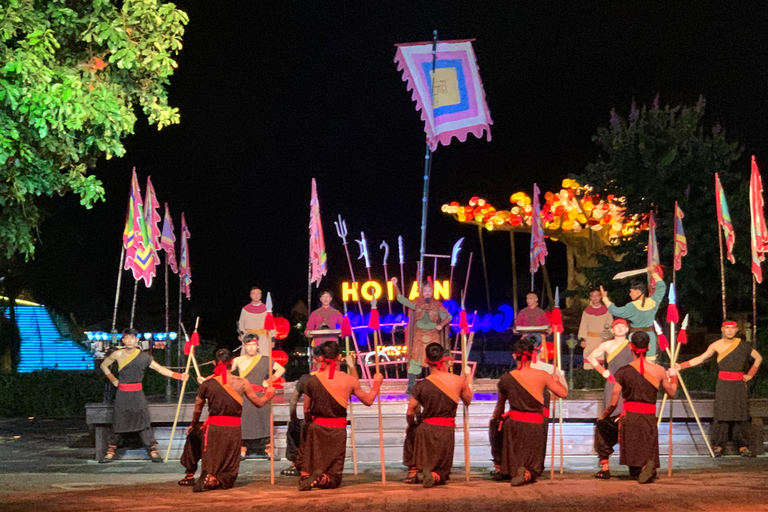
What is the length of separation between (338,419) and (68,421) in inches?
378

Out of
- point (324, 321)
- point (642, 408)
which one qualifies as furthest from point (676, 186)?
point (642, 408)

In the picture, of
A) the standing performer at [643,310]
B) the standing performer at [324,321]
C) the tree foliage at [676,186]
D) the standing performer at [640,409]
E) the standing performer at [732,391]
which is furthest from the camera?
the tree foliage at [676,186]

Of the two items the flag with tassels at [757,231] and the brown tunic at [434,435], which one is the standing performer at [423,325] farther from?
the brown tunic at [434,435]

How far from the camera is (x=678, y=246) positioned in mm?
13688

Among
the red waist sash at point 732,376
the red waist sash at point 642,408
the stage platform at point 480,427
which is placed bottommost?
the stage platform at point 480,427

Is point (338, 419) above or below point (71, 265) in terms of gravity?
below

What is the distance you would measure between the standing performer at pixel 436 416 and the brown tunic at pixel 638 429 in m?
1.55

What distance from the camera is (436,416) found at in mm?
9219

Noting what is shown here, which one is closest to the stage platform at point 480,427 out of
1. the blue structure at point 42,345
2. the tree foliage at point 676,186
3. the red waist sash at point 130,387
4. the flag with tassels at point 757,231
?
the red waist sash at point 130,387

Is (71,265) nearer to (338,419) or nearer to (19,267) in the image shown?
(19,267)

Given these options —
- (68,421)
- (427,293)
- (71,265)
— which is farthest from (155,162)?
(427,293)

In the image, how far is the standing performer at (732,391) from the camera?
11.6 m

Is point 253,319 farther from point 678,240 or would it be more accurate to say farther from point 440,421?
point 678,240

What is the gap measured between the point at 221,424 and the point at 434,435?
6.42 feet
